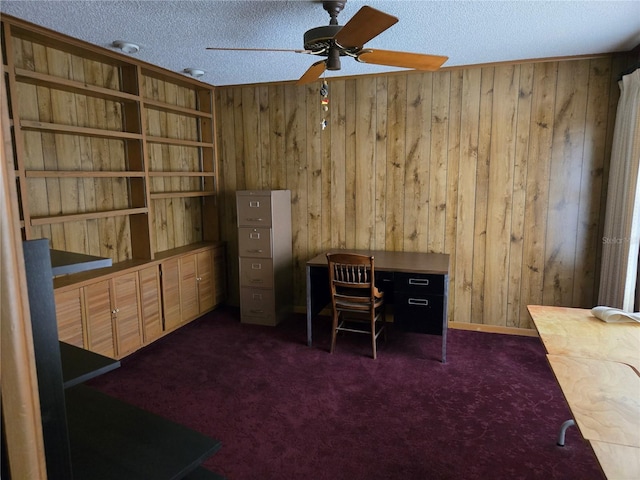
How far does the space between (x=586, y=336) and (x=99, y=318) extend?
10.3 ft

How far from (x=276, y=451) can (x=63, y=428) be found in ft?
5.20

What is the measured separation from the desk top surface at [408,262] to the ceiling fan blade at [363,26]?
1.77 meters

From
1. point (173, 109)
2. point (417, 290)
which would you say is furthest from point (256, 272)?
point (173, 109)

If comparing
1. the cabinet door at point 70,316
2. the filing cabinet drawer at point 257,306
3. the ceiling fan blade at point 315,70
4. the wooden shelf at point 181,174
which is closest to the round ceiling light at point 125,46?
the wooden shelf at point 181,174

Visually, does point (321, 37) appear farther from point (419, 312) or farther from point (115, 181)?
point (115, 181)

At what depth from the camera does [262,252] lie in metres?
4.09

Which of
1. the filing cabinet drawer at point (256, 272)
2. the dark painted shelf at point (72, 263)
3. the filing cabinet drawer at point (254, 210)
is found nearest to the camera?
the dark painted shelf at point (72, 263)

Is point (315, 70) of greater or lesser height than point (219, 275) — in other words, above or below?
above

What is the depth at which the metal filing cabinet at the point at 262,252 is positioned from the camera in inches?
159

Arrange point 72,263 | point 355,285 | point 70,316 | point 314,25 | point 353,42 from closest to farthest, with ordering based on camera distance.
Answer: point 72,263
point 353,42
point 314,25
point 70,316
point 355,285

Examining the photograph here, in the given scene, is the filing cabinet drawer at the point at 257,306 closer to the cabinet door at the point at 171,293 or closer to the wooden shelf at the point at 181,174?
the cabinet door at the point at 171,293

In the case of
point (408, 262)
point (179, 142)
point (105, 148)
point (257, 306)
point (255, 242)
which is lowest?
point (257, 306)

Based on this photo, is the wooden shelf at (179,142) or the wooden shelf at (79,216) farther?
the wooden shelf at (179,142)

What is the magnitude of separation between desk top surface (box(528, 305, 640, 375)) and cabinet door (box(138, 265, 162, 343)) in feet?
9.71
